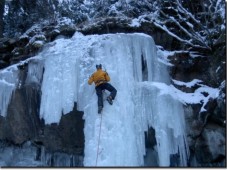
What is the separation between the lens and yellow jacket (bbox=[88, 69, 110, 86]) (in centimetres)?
834

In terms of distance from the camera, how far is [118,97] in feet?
27.7

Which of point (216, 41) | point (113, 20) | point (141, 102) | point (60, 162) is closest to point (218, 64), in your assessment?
point (216, 41)

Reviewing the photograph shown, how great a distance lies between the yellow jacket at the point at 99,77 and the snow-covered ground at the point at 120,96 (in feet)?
1.05

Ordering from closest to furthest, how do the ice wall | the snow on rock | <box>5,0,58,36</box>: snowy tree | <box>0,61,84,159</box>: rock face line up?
the snow on rock, <box>0,61,84,159</box>: rock face, the ice wall, <box>5,0,58,36</box>: snowy tree

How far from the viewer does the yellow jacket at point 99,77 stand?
27.3 ft

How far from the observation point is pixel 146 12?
36.6ft

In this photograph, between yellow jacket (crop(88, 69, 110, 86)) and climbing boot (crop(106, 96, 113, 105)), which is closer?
climbing boot (crop(106, 96, 113, 105))

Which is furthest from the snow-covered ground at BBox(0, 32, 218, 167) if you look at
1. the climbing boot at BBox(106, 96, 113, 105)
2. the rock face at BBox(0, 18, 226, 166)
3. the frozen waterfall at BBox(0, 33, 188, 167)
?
the rock face at BBox(0, 18, 226, 166)

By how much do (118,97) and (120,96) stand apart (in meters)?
0.06

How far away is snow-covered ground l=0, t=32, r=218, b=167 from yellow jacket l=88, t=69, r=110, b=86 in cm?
32

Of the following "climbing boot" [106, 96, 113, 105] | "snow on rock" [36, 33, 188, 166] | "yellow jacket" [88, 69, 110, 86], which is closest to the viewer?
"snow on rock" [36, 33, 188, 166]

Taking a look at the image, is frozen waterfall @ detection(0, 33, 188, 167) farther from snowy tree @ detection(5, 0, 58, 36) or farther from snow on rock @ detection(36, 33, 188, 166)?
snowy tree @ detection(5, 0, 58, 36)

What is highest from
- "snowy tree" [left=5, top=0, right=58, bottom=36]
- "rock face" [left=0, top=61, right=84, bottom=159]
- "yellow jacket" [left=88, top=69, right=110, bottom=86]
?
"snowy tree" [left=5, top=0, right=58, bottom=36]

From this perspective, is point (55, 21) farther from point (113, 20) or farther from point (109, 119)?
point (109, 119)
